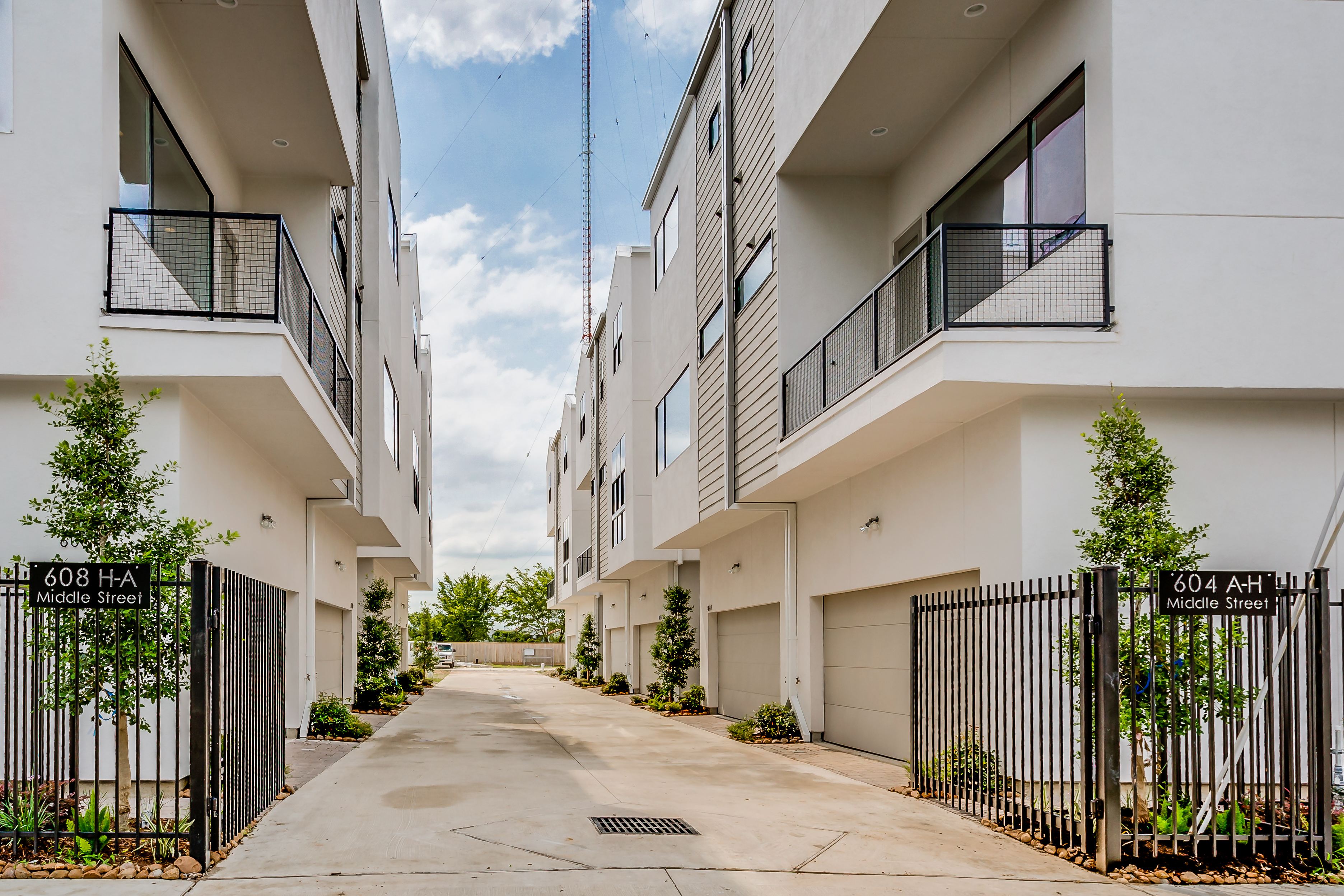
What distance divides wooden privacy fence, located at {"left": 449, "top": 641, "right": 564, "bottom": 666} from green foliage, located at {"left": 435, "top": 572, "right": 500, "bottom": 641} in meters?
4.60

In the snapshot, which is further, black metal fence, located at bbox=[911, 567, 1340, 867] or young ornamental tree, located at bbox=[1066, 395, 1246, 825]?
young ornamental tree, located at bbox=[1066, 395, 1246, 825]

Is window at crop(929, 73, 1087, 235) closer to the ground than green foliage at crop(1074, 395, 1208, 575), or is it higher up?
higher up

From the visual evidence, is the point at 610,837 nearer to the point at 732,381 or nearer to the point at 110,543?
the point at 110,543

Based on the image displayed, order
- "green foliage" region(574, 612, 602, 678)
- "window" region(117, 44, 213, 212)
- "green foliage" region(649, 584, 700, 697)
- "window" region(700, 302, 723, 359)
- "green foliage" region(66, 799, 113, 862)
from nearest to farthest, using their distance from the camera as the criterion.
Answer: "green foliage" region(66, 799, 113, 862) < "window" region(117, 44, 213, 212) < "window" region(700, 302, 723, 359) < "green foliage" region(649, 584, 700, 697) < "green foliage" region(574, 612, 602, 678)

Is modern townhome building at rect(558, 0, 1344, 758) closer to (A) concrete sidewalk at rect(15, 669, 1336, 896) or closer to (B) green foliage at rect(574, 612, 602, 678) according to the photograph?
(A) concrete sidewalk at rect(15, 669, 1336, 896)

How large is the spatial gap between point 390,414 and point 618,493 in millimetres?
9172

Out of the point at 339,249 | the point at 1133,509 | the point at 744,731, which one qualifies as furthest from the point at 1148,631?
the point at 339,249

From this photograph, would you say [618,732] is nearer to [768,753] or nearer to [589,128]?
[768,753]

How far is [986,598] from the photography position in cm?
918

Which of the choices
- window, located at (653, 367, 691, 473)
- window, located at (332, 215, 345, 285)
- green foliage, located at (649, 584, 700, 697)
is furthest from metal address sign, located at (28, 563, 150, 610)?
green foliage, located at (649, 584, 700, 697)

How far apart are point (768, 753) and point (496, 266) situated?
A: 37737 mm

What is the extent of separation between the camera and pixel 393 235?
76.8 ft

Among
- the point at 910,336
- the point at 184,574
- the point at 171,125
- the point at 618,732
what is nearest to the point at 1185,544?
the point at 910,336

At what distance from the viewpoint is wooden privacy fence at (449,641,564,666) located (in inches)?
2753
